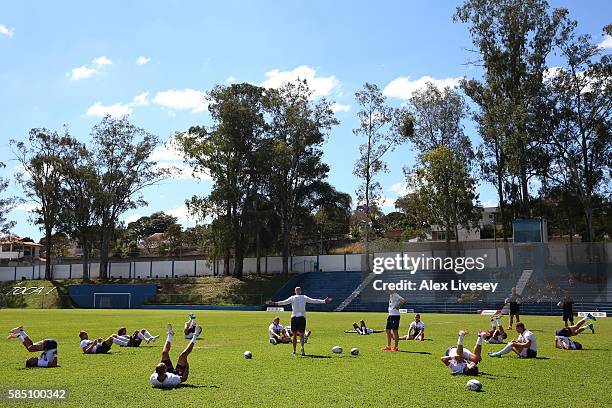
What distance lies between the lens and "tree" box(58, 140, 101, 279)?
7306 cm

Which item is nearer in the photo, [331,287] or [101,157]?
[331,287]

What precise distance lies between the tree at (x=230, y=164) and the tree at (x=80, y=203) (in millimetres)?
13395

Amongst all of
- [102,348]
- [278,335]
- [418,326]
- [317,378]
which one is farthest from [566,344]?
[102,348]

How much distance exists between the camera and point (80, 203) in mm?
73625

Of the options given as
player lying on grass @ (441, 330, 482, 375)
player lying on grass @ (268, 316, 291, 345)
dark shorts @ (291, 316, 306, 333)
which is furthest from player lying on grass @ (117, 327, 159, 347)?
player lying on grass @ (441, 330, 482, 375)

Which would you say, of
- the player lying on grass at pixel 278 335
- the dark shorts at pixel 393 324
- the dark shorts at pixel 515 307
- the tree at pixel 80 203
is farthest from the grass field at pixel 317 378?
the tree at pixel 80 203

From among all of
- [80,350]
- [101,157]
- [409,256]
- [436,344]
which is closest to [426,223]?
[409,256]

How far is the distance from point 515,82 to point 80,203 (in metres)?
51.5

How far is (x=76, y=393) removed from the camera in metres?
10.5

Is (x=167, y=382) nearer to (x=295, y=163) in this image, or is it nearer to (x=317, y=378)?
(x=317, y=378)

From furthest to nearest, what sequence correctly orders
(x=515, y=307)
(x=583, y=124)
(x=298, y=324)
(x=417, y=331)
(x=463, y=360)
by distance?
1. (x=583, y=124)
2. (x=515, y=307)
3. (x=417, y=331)
4. (x=298, y=324)
5. (x=463, y=360)

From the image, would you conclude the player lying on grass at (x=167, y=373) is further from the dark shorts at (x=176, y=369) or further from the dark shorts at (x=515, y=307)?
the dark shorts at (x=515, y=307)

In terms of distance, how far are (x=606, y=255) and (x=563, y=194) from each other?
1025 centimetres

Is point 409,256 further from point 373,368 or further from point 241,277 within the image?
point 373,368
